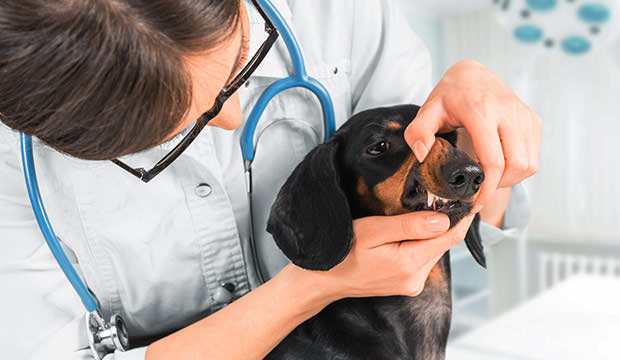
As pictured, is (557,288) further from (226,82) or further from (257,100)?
(226,82)

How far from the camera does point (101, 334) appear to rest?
73 cm

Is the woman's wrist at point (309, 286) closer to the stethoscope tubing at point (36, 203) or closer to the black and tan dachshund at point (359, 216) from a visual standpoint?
the black and tan dachshund at point (359, 216)

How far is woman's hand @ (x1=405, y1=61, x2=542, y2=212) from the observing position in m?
0.61

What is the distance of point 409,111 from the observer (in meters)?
0.81

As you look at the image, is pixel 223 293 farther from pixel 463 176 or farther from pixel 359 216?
pixel 463 176

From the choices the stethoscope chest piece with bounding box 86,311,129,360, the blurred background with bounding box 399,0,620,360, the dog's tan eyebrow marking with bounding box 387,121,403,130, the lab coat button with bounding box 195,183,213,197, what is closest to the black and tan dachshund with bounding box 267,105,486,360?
the dog's tan eyebrow marking with bounding box 387,121,403,130

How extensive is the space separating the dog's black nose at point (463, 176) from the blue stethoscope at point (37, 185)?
264 millimetres

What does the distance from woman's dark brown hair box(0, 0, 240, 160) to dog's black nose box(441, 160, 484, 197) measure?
0.33m

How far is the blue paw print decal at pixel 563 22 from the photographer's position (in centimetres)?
207

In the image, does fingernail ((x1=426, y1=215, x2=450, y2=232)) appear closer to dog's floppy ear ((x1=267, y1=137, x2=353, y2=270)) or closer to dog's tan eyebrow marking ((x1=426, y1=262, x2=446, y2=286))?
dog's floppy ear ((x1=267, y1=137, x2=353, y2=270))

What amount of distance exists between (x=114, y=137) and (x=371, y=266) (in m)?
0.39

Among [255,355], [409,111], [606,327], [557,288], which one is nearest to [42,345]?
[255,355]

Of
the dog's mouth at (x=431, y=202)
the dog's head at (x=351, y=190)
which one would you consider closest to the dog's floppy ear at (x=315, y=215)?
the dog's head at (x=351, y=190)

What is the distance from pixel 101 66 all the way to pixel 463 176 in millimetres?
442
